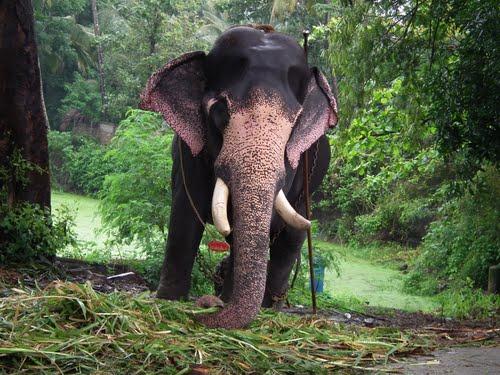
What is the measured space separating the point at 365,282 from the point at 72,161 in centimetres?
1326

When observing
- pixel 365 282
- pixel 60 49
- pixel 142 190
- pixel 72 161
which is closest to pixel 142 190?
pixel 142 190

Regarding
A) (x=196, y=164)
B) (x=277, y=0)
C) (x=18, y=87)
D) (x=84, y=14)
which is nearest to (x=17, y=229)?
(x=18, y=87)

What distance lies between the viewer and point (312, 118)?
5832mm

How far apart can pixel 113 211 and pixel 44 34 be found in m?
19.8

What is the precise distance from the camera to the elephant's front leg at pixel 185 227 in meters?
5.85

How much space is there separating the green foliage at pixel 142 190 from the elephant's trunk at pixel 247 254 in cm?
483

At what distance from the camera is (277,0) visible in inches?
959

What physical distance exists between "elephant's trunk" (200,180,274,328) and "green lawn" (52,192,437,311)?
6.16 meters

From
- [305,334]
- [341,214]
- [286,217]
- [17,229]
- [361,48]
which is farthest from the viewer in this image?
[341,214]

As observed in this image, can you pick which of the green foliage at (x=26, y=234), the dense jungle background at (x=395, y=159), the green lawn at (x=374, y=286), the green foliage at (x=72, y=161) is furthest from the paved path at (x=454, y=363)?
the green foliage at (x=72, y=161)

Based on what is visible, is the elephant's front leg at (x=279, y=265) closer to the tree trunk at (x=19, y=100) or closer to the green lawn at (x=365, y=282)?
the tree trunk at (x=19, y=100)

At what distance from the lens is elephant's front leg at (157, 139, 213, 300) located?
585cm

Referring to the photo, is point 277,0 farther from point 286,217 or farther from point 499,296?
point 286,217

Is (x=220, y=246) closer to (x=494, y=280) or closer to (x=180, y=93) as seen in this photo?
(x=180, y=93)
